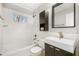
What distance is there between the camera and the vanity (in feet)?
4.25

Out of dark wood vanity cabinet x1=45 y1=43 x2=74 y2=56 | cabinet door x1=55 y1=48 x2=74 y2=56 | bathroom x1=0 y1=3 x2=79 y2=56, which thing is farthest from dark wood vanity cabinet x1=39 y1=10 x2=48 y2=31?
cabinet door x1=55 y1=48 x2=74 y2=56

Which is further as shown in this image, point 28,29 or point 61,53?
point 28,29

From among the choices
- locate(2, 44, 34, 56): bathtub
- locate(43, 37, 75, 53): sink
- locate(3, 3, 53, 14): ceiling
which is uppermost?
locate(3, 3, 53, 14): ceiling

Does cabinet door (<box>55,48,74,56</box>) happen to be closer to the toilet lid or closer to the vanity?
the vanity

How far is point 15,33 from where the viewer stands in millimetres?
1508

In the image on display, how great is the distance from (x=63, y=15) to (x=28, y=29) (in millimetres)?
576

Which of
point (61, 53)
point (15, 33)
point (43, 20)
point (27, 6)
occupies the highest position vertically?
point (27, 6)

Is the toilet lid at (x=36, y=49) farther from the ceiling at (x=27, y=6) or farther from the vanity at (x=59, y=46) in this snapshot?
the ceiling at (x=27, y=6)

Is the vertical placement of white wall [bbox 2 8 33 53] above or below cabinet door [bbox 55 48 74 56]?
above

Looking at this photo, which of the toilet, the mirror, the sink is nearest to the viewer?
the sink

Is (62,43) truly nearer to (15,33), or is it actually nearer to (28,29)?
(28,29)

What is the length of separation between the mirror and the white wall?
14.8 inches

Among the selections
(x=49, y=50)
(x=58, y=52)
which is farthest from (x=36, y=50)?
(x=58, y=52)

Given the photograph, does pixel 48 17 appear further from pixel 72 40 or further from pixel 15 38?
pixel 15 38
